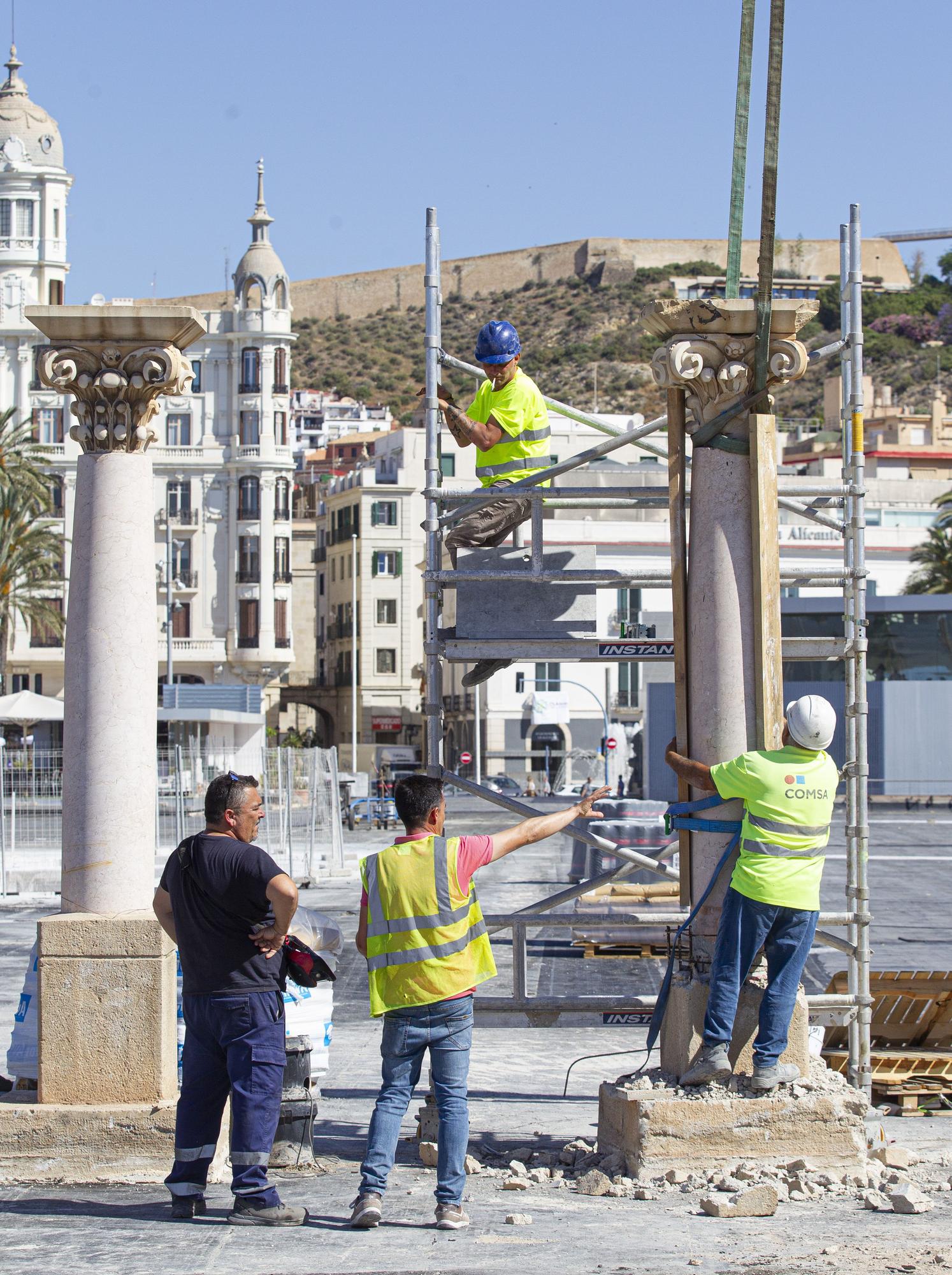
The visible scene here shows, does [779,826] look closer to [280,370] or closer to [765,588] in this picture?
[765,588]

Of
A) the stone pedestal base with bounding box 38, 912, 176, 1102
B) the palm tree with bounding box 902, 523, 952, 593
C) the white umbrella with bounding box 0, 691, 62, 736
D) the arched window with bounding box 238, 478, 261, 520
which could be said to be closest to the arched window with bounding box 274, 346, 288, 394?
the arched window with bounding box 238, 478, 261, 520

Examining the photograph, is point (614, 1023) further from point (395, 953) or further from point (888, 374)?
point (888, 374)

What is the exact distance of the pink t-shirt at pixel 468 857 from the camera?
662 centimetres

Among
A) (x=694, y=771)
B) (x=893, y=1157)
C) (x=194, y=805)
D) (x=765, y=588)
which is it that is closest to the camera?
(x=893, y=1157)

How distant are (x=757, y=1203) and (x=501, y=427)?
4022 mm

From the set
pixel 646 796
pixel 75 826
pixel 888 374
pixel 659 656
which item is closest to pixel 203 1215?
A: pixel 75 826

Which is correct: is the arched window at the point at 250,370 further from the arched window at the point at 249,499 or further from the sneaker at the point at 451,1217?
the sneaker at the point at 451,1217

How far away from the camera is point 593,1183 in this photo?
7.22 metres

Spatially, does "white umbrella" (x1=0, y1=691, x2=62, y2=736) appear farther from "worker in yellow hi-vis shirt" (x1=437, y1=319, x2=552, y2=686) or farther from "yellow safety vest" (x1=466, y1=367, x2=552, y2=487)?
"yellow safety vest" (x1=466, y1=367, x2=552, y2=487)

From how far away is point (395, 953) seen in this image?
6625mm

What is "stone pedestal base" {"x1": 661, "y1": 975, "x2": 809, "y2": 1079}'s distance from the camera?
7.55 meters

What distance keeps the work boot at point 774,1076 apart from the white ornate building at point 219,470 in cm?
5798

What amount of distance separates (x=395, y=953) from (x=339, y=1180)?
5.07ft

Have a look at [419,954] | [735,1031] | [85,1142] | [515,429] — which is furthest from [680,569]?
[85,1142]
